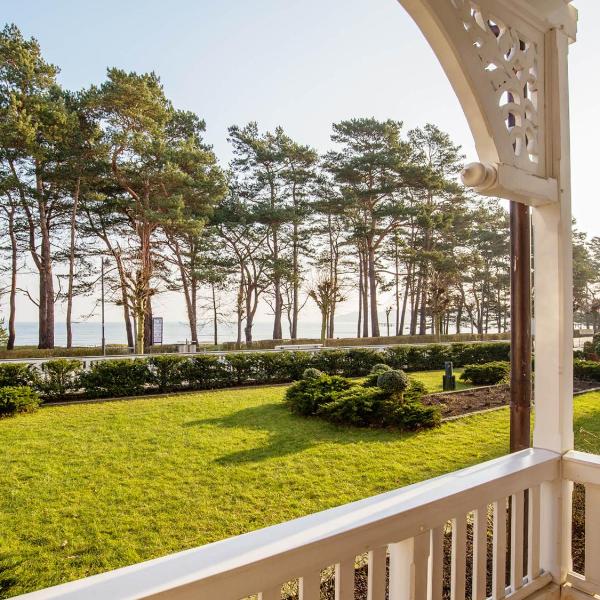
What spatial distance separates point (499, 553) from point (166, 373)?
6734 millimetres

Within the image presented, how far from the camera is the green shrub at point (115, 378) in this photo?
22.5 feet

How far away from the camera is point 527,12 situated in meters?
1.48

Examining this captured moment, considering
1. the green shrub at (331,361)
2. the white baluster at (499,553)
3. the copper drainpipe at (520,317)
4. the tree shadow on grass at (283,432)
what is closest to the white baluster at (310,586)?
the white baluster at (499,553)

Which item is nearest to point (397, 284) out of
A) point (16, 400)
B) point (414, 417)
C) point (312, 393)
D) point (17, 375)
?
point (312, 393)

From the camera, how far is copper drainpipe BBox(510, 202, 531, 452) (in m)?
2.18

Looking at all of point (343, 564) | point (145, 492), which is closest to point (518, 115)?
point (343, 564)

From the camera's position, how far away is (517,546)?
145 centimetres

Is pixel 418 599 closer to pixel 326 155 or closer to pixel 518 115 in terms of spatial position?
pixel 518 115

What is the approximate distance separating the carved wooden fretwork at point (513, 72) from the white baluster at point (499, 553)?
115 cm

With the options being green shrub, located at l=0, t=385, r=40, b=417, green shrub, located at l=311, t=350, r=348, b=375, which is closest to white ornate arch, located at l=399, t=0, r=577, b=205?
green shrub, located at l=0, t=385, r=40, b=417

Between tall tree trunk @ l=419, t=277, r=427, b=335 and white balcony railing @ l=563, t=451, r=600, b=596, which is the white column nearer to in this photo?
white balcony railing @ l=563, t=451, r=600, b=596

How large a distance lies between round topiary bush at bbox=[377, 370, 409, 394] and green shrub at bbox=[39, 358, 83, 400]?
494cm

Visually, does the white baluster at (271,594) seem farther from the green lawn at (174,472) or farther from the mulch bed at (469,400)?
the mulch bed at (469,400)

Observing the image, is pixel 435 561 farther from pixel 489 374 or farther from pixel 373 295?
pixel 373 295
